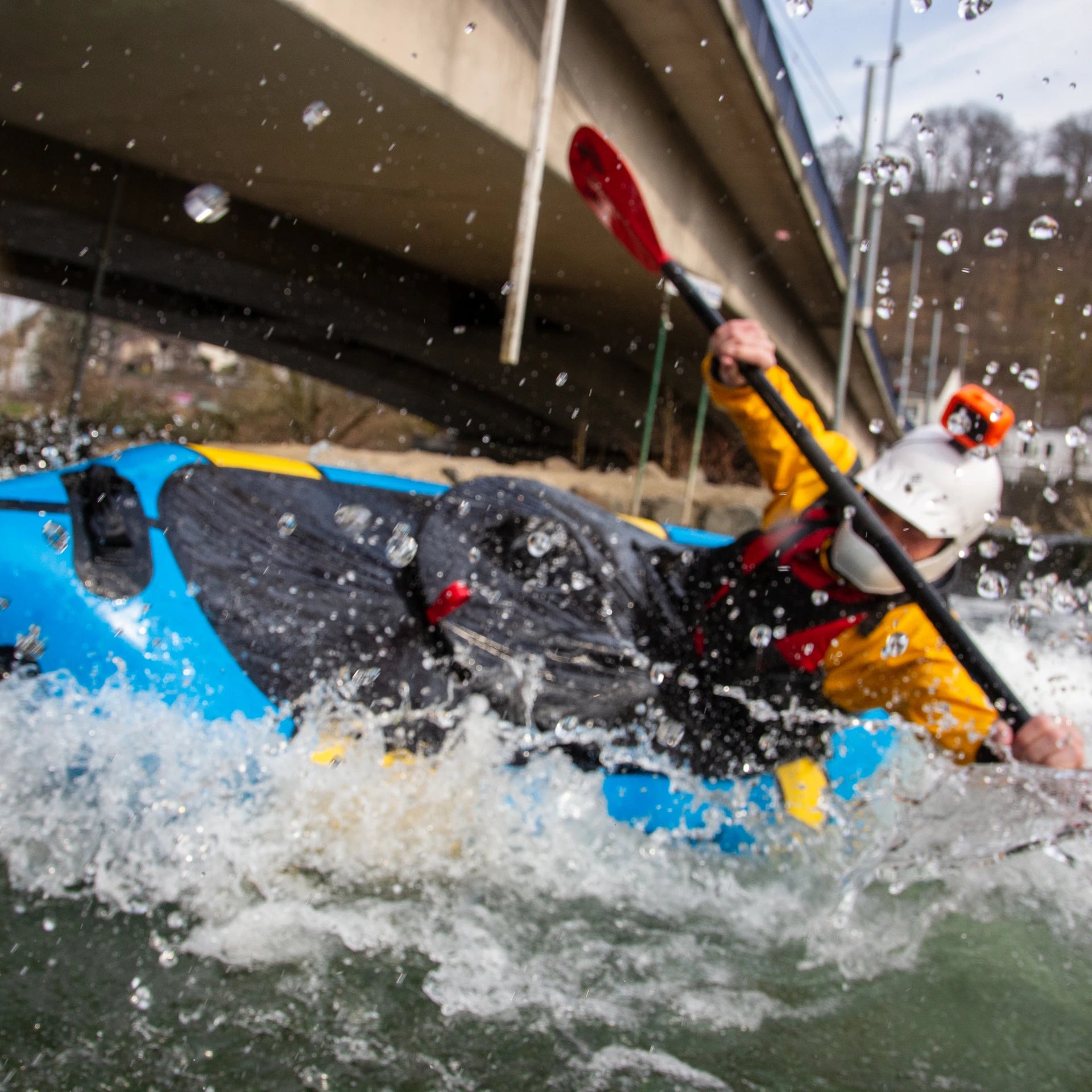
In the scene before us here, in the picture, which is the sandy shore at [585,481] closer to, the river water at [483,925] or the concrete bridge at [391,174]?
the concrete bridge at [391,174]

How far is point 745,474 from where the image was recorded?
1563 cm

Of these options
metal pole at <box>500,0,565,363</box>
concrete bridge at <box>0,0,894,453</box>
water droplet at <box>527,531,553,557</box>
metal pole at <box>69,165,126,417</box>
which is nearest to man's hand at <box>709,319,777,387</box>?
water droplet at <box>527,531,553,557</box>

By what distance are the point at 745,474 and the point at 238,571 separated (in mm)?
13584

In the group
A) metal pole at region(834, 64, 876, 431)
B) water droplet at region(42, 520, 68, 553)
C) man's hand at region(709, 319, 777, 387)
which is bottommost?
water droplet at region(42, 520, 68, 553)

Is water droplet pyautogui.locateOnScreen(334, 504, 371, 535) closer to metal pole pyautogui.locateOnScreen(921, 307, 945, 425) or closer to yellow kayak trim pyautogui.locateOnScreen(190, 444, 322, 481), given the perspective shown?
yellow kayak trim pyautogui.locateOnScreen(190, 444, 322, 481)

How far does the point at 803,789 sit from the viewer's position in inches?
109

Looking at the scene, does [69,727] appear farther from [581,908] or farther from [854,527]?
[854,527]

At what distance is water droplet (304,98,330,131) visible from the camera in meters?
5.23

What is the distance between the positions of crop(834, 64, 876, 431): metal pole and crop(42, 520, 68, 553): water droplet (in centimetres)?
885

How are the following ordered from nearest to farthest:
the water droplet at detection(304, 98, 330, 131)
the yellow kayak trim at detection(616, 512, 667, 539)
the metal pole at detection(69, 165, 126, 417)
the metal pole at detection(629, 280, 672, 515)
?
1. the yellow kayak trim at detection(616, 512, 667, 539)
2. the water droplet at detection(304, 98, 330, 131)
3. the metal pole at detection(69, 165, 126, 417)
4. the metal pole at detection(629, 280, 672, 515)

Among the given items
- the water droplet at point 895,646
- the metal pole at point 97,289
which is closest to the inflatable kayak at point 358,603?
the water droplet at point 895,646

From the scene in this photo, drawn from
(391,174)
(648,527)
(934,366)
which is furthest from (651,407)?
(934,366)

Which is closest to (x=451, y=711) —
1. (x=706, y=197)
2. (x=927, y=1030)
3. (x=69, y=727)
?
(x=69, y=727)

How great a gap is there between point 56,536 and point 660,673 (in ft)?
5.17
